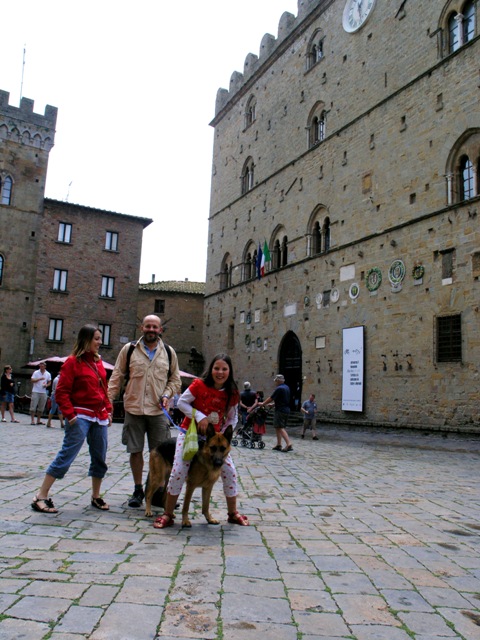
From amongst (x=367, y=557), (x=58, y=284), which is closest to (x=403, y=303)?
(x=367, y=557)

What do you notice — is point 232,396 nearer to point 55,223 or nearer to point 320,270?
point 320,270

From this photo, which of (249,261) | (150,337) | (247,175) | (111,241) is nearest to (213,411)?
(150,337)

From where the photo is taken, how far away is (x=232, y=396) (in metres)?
5.25

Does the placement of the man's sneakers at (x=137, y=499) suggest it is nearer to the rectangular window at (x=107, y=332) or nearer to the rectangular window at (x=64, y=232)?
the rectangular window at (x=107, y=332)

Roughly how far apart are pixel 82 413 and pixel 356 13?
23.3 meters

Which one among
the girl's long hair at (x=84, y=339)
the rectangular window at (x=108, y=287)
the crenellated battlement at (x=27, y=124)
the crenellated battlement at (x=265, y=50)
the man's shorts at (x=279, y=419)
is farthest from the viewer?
the rectangular window at (x=108, y=287)

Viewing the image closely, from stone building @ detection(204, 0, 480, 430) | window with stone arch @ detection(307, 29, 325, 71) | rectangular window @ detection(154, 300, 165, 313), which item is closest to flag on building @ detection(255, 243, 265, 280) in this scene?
stone building @ detection(204, 0, 480, 430)

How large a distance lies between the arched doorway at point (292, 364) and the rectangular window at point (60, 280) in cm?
1539

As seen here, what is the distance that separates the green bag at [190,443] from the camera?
4.84m

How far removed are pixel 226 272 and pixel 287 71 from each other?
11.4 meters

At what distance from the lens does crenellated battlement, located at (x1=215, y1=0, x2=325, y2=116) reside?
27.0 metres

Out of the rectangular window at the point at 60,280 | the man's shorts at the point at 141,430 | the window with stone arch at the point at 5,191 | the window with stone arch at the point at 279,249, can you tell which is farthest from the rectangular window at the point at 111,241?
the man's shorts at the point at 141,430

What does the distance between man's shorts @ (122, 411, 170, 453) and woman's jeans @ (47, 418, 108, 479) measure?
1.00 feet

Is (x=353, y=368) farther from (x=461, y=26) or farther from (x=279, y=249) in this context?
(x=461, y=26)
